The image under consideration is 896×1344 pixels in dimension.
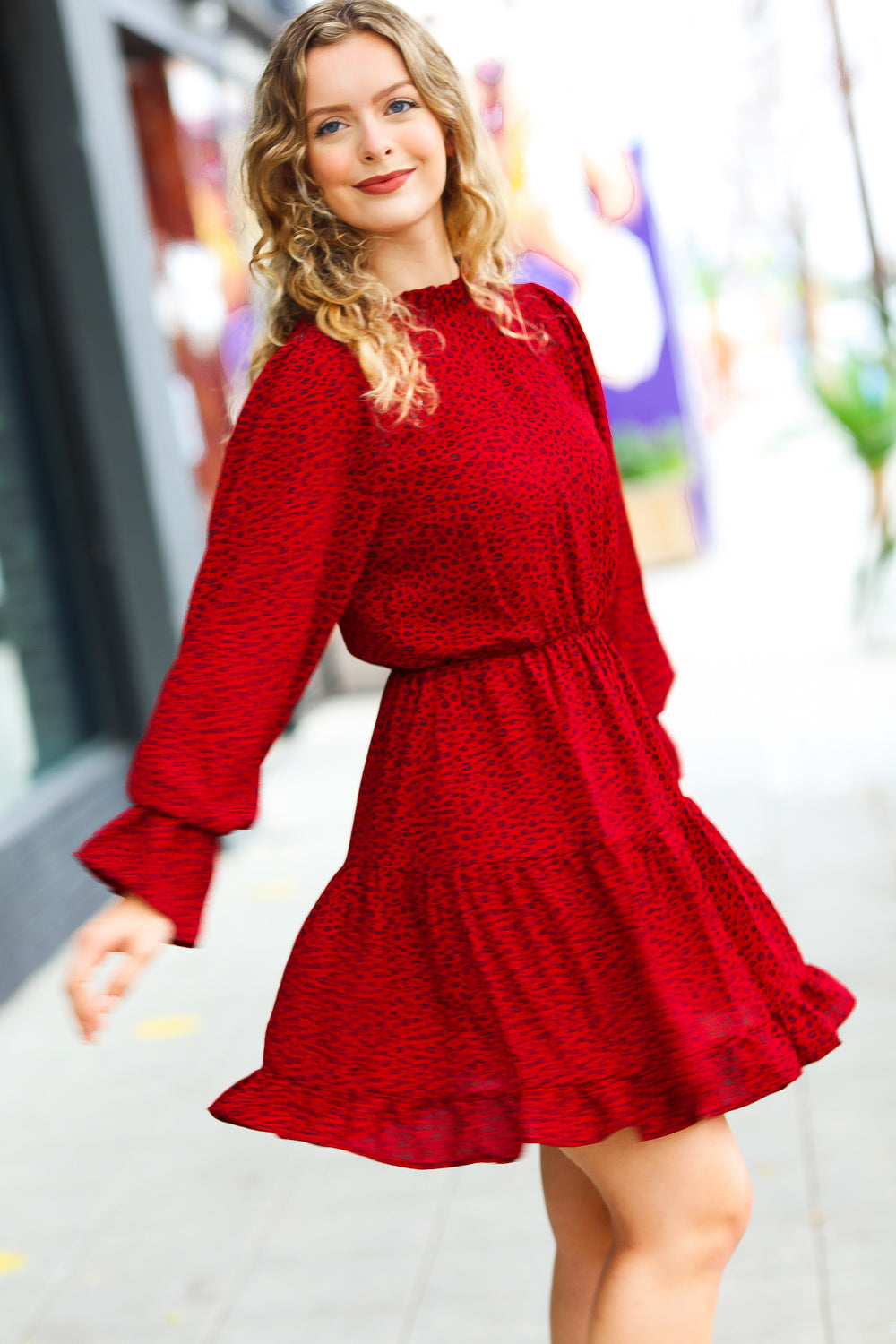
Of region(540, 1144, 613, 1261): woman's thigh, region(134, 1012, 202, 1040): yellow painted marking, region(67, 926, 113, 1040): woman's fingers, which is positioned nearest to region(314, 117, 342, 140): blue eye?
region(67, 926, 113, 1040): woman's fingers

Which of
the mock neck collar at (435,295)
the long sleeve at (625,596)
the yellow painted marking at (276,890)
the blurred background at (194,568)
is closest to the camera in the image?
the mock neck collar at (435,295)

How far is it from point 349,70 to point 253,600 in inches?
21.5

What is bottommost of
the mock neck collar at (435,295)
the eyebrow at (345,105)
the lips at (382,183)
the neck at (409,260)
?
the mock neck collar at (435,295)

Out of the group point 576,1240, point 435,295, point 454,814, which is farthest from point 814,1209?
point 435,295

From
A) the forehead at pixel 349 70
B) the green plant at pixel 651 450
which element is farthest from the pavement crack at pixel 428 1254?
the green plant at pixel 651 450

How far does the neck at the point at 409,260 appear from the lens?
1.57 meters

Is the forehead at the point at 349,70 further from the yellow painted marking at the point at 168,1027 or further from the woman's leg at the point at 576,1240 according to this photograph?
the yellow painted marking at the point at 168,1027

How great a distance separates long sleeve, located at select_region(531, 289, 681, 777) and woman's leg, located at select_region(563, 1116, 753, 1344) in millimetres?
434

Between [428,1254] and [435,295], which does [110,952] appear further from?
[428,1254]

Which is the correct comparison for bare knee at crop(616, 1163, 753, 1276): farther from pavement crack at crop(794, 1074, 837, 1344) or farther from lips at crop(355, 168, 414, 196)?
lips at crop(355, 168, 414, 196)

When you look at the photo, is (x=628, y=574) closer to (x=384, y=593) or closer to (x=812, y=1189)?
(x=384, y=593)

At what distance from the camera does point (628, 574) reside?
182cm

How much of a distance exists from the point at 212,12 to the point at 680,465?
4739 mm

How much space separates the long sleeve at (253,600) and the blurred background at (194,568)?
0.86 ft
